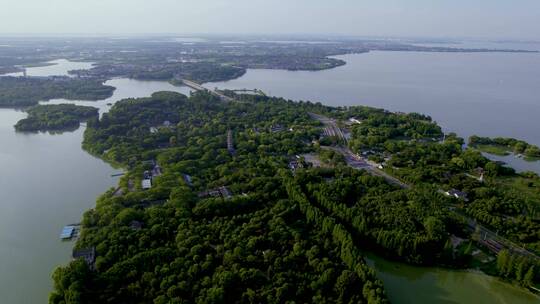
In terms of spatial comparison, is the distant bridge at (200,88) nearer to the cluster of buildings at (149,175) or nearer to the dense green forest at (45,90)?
the dense green forest at (45,90)

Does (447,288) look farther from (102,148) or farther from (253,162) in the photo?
(102,148)

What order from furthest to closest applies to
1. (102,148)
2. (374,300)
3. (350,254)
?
(102,148) < (350,254) < (374,300)

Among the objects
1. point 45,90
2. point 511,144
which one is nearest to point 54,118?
point 45,90

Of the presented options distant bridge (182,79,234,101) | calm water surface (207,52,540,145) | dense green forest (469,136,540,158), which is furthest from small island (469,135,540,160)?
distant bridge (182,79,234,101)

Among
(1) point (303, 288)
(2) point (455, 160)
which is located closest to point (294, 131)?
(2) point (455, 160)

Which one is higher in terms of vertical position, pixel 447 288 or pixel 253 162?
pixel 253 162

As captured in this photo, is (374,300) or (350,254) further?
(350,254)

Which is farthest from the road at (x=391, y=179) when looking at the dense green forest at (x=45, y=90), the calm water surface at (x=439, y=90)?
the dense green forest at (x=45, y=90)

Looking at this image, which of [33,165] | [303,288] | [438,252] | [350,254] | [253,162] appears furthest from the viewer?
[33,165]
